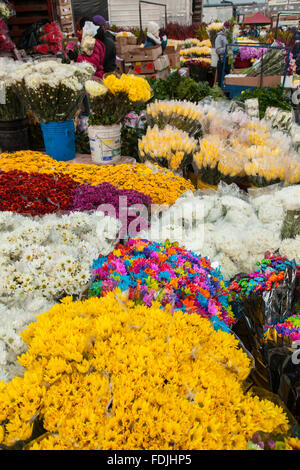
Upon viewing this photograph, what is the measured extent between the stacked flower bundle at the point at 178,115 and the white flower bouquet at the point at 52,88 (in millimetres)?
878

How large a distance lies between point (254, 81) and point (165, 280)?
21.3 ft

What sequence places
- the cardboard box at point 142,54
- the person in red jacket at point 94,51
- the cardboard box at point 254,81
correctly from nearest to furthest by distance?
the person in red jacket at point 94,51 → the cardboard box at point 254,81 → the cardboard box at point 142,54

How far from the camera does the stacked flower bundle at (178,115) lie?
12.7 feet

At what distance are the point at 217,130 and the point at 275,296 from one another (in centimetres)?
253

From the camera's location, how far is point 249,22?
2103cm

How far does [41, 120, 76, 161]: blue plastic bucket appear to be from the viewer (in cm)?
388

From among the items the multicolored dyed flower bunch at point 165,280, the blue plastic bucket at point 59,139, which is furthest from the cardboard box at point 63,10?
the multicolored dyed flower bunch at point 165,280

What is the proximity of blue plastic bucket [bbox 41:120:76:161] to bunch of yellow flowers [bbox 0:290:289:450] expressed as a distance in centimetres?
299

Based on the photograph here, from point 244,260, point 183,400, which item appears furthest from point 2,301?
point 244,260

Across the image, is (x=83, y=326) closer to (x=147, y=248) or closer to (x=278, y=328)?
(x=147, y=248)

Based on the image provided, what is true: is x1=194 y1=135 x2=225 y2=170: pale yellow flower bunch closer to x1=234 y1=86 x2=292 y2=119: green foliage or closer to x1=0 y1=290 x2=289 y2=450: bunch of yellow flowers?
x1=0 y1=290 x2=289 y2=450: bunch of yellow flowers

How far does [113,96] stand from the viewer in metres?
3.62

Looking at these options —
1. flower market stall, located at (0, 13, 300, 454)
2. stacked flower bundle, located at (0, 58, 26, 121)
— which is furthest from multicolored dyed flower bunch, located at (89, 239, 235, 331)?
stacked flower bundle, located at (0, 58, 26, 121)

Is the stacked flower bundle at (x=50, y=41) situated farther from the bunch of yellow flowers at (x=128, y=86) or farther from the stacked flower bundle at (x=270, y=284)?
the stacked flower bundle at (x=270, y=284)
